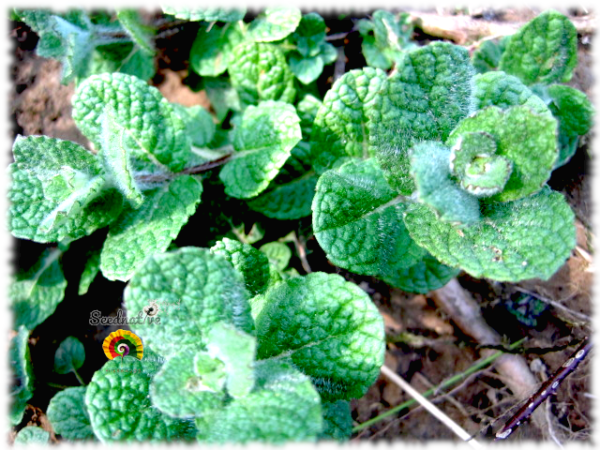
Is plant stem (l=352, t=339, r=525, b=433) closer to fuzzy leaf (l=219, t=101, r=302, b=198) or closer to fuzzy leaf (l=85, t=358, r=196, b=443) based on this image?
fuzzy leaf (l=85, t=358, r=196, b=443)

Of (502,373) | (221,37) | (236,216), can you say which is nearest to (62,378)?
(236,216)

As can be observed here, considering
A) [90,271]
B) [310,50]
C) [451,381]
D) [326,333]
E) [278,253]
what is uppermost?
[310,50]

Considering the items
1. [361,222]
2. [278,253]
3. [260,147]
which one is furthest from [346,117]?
[278,253]

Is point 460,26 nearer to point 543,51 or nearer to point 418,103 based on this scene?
point 543,51

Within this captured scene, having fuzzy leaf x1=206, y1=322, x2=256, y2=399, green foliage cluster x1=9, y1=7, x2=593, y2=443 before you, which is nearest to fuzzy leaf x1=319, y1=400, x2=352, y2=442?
green foliage cluster x1=9, y1=7, x2=593, y2=443

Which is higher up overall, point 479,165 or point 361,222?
point 479,165

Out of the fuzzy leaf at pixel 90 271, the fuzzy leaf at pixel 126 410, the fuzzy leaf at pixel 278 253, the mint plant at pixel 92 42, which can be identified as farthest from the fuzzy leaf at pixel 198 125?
the fuzzy leaf at pixel 126 410
